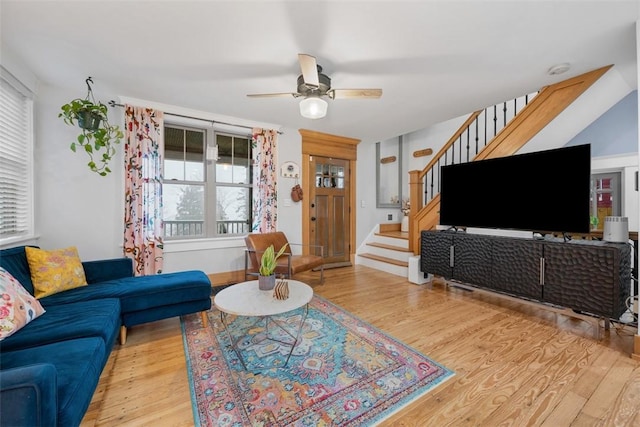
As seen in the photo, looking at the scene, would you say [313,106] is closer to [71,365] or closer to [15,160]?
[71,365]

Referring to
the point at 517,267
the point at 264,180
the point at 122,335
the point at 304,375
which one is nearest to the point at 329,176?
the point at 264,180

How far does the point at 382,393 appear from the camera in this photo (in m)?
1.61

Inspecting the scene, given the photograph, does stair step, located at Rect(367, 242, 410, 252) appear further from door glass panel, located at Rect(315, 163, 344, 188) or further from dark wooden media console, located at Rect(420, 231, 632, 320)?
door glass panel, located at Rect(315, 163, 344, 188)

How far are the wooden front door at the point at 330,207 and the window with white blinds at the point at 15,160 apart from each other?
3.43 metres

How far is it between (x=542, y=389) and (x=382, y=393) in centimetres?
104

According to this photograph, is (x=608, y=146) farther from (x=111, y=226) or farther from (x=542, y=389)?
(x=111, y=226)

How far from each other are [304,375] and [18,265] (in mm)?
2346

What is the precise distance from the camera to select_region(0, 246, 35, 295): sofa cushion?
1894mm

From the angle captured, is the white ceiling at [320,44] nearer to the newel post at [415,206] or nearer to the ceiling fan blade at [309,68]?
the ceiling fan blade at [309,68]

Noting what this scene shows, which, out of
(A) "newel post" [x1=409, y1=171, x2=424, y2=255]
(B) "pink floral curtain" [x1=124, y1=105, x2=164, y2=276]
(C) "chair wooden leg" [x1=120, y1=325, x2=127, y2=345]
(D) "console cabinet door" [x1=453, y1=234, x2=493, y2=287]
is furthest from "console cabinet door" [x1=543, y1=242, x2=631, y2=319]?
(B) "pink floral curtain" [x1=124, y1=105, x2=164, y2=276]

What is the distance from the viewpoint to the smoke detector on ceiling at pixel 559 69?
93.8 inches

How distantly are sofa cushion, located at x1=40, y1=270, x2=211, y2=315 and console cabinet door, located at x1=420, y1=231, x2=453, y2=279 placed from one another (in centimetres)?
297

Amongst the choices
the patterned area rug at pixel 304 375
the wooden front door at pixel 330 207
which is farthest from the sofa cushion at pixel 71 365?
the wooden front door at pixel 330 207

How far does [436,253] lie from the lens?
368 cm
